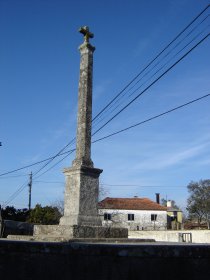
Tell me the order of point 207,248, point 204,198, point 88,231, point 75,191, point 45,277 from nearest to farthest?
1. point 45,277
2. point 207,248
3. point 88,231
4. point 75,191
5. point 204,198

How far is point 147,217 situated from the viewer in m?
61.1

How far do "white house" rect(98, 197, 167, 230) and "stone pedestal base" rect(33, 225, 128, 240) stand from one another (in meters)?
50.9

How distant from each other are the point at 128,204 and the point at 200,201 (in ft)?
40.0

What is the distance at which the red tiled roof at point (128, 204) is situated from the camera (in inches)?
2406

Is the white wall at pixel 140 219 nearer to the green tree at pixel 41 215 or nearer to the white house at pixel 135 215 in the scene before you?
the white house at pixel 135 215

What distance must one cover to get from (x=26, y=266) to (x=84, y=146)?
6.10 m

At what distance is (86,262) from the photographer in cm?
434

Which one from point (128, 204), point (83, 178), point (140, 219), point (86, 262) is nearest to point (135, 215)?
point (140, 219)

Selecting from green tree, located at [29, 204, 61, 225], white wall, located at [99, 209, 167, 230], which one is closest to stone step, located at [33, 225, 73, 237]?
green tree, located at [29, 204, 61, 225]

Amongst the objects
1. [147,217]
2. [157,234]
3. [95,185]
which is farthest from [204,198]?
[95,185]

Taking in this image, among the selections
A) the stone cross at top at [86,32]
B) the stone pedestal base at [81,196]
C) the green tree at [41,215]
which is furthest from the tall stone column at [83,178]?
the green tree at [41,215]

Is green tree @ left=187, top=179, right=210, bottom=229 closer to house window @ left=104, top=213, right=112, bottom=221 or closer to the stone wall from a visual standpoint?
house window @ left=104, top=213, right=112, bottom=221

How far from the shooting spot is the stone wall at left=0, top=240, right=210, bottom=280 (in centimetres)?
431

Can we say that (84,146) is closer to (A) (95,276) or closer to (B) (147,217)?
(A) (95,276)
